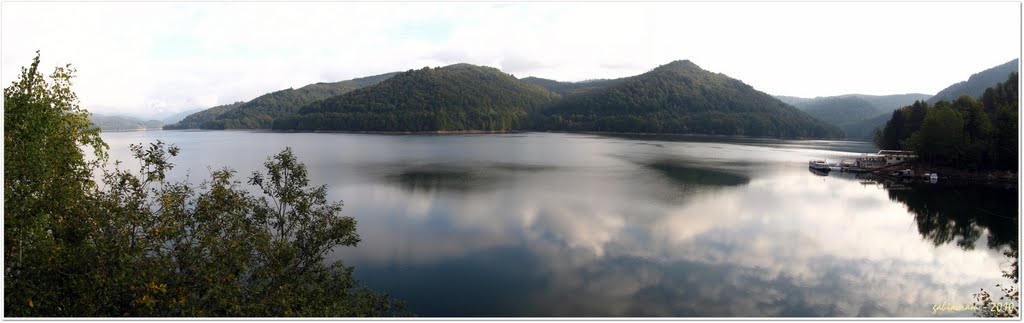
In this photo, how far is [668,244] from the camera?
86.1ft

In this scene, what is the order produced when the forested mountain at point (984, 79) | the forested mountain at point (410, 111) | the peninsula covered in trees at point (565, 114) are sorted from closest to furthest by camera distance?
the forested mountain at point (410, 111) < the peninsula covered in trees at point (565, 114) < the forested mountain at point (984, 79)

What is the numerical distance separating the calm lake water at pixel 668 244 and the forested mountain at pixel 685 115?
116 m

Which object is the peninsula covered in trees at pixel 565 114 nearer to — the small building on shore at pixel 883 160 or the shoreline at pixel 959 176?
the small building on shore at pixel 883 160

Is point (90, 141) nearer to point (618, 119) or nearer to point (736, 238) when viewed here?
point (736, 238)

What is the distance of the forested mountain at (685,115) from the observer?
535 ft

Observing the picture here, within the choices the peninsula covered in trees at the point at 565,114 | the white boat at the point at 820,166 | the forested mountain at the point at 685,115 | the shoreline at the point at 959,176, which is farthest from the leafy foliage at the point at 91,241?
the forested mountain at the point at 685,115

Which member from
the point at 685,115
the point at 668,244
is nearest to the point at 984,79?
the point at 685,115

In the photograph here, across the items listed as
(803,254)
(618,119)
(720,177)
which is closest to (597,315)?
(803,254)

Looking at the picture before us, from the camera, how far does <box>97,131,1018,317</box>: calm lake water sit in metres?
19.0

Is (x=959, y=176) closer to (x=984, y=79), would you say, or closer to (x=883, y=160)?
(x=883, y=160)

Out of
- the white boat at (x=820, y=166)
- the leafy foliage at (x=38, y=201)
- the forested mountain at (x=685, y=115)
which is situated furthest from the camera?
the forested mountain at (x=685, y=115)

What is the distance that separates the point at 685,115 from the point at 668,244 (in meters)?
162

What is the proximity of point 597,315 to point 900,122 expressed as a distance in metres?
74.8

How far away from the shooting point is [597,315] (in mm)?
17391
